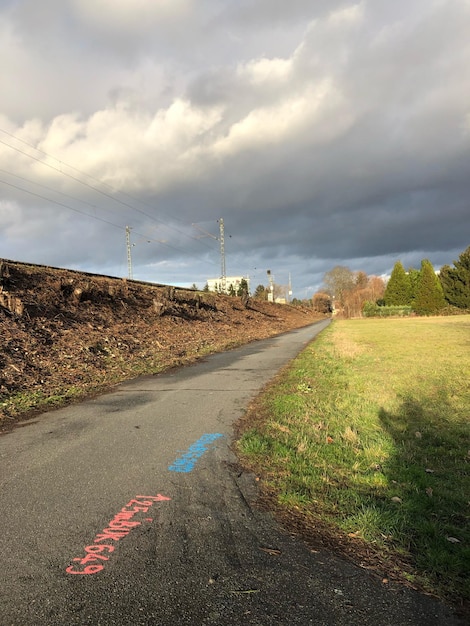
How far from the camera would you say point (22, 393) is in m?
7.86

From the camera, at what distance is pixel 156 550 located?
2.96m

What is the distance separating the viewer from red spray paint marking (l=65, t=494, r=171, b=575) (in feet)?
9.09

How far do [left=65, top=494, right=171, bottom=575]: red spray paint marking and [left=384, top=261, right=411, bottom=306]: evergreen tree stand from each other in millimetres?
89343

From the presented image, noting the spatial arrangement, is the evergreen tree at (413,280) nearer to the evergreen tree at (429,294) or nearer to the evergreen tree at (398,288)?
the evergreen tree at (398,288)

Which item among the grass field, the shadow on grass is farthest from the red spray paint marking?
the shadow on grass

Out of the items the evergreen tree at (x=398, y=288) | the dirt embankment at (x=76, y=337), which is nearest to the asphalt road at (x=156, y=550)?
the dirt embankment at (x=76, y=337)

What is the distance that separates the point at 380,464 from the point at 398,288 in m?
88.5

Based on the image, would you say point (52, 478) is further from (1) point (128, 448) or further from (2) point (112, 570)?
(2) point (112, 570)

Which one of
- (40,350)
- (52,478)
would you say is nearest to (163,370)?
(40,350)

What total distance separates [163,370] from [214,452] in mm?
6886

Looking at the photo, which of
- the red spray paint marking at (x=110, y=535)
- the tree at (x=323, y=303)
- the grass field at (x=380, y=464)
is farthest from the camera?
the tree at (x=323, y=303)

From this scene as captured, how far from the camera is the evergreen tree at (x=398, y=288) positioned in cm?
8512

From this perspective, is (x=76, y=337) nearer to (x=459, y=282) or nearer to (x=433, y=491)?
(x=433, y=491)

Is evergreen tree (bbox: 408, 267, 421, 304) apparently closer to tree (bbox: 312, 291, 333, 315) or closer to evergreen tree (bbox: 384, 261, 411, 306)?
evergreen tree (bbox: 384, 261, 411, 306)
